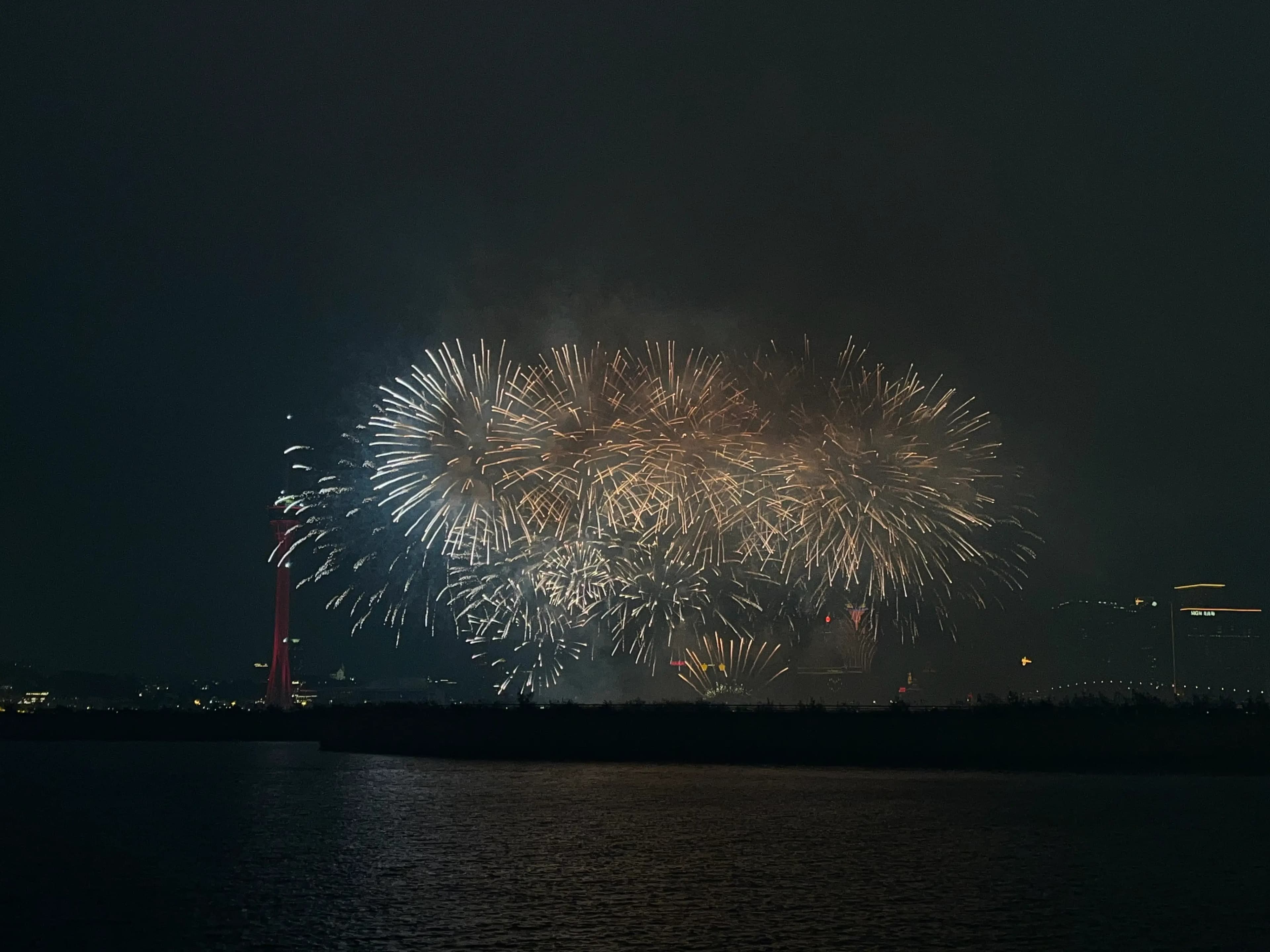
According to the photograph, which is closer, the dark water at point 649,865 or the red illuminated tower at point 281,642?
the dark water at point 649,865

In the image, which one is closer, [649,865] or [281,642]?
[649,865]

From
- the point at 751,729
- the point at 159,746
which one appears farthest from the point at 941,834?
the point at 159,746

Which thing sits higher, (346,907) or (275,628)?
(275,628)

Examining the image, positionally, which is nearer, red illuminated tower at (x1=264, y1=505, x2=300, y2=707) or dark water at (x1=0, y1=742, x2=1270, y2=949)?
dark water at (x1=0, y1=742, x2=1270, y2=949)

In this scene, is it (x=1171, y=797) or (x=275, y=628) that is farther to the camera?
(x=275, y=628)

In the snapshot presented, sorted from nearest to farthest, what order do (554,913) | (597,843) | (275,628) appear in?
(554,913)
(597,843)
(275,628)

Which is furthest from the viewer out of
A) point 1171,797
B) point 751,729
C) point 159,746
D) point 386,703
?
point 159,746

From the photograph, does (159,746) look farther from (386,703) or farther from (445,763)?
(445,763)
